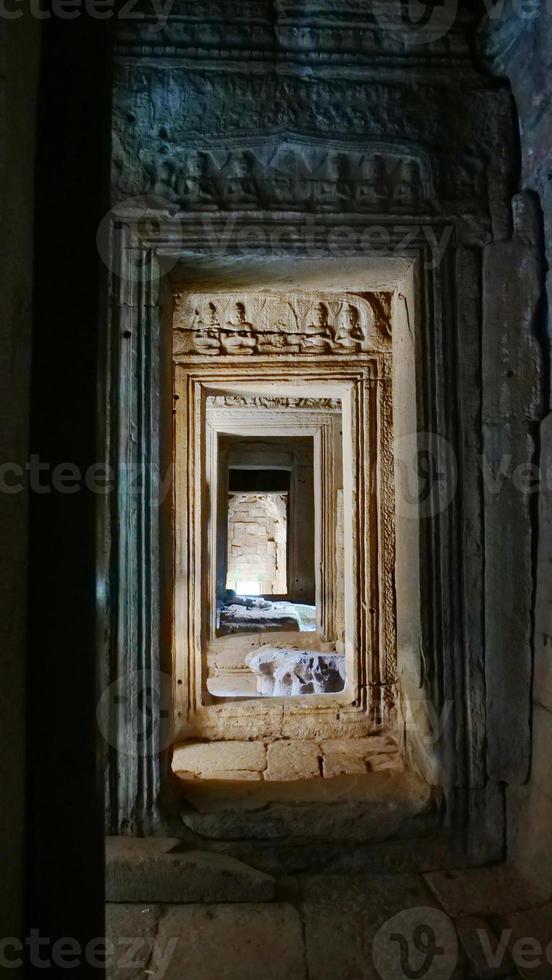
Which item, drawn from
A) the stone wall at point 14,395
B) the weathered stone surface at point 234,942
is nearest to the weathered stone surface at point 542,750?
the weathered stone surface at point 234,942

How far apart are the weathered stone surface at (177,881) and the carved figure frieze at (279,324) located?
2854mm

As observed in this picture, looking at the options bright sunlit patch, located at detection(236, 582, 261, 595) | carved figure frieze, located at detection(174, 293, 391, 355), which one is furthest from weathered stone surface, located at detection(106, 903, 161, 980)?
bright sunlit patch, located at detection(236, 582, 261, 595)

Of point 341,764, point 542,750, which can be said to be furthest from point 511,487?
point 341,764

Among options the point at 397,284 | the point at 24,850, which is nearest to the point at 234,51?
the point at 397,284

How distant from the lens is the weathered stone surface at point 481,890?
219cm

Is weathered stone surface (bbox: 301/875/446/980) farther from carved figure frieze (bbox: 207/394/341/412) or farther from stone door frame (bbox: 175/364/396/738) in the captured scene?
carved figure frieze (bbox: 207/394/341/412)

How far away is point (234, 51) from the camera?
2.52 meters

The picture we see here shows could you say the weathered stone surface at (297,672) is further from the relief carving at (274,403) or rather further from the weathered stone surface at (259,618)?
the relief carving at (274,403)

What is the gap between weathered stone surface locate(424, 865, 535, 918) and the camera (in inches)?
86.0

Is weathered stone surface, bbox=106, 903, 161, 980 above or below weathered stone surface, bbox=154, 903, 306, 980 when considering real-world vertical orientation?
above

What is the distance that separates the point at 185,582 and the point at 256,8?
3094mm

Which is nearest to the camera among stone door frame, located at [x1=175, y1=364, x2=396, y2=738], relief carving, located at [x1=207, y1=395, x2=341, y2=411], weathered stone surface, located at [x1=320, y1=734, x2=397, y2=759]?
weathered stone surface, located at [x1=320, y1=734, x2=397, y2=759]

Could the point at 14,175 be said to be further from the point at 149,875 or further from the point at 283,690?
the point at 283,690

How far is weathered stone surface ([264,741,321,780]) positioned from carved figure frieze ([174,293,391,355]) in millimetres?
2375
